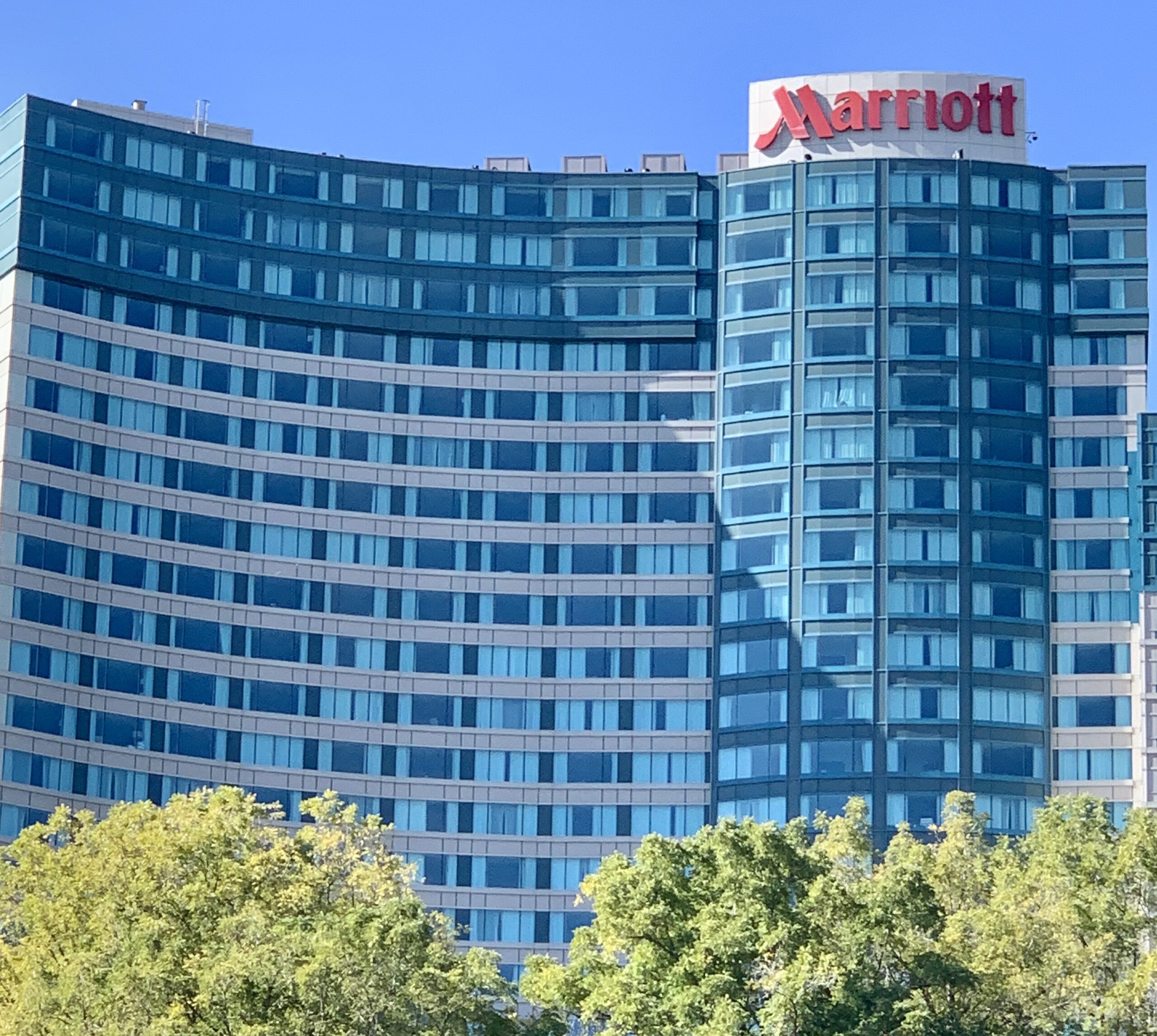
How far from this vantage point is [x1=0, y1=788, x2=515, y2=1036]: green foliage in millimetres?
115875

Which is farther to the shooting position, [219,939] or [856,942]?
[856,942]

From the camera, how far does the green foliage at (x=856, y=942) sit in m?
117

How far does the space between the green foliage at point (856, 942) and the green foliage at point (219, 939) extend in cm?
759

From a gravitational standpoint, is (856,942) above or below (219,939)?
above

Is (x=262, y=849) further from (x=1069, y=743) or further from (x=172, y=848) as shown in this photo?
(x=1069, y=743)

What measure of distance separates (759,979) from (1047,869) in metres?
24.1

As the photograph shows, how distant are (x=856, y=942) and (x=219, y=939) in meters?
26.4

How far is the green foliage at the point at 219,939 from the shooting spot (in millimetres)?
115875

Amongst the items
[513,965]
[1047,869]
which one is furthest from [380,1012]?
[513,965]

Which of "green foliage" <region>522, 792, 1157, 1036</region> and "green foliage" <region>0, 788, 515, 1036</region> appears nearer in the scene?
"green foliage" <region>0, 788, 515, 1036</region>

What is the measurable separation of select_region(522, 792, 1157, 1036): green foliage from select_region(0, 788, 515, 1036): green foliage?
7590mm

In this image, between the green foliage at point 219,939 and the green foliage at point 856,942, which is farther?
the green foliage at point 856,942

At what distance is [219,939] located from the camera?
122 m

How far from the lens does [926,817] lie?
193250mm
